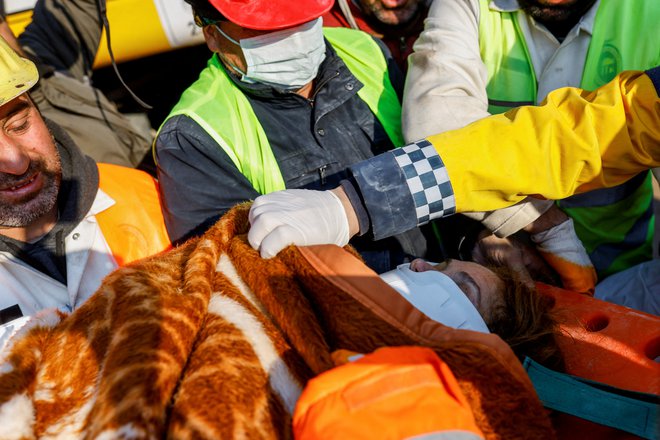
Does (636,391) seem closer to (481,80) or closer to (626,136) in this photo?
(626,136)

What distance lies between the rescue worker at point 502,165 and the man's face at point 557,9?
0.57 metres

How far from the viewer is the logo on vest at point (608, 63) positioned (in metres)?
2.05

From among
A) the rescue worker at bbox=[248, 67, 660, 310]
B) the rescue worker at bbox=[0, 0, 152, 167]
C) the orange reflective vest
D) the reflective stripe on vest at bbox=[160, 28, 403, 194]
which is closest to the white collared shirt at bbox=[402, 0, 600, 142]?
the reflective stripe on vest at bbox=[160, 28, 403, 194]

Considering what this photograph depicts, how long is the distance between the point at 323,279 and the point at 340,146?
1.09m

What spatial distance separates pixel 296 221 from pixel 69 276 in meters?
1.03

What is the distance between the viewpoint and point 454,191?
1.74m

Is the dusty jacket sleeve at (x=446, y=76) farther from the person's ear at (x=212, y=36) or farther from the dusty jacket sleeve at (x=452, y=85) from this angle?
the person's ear at (x=212, y=36)

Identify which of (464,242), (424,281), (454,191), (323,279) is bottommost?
(464,242)

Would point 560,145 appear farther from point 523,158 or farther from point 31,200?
point 31,200

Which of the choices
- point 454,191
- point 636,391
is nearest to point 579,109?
point 454,191

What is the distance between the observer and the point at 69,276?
210cm

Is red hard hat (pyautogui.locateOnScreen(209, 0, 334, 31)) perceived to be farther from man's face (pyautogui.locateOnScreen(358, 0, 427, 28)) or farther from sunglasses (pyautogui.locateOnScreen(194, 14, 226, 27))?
man's face (pyautogui.locateOnScreen(358, 0, 427, 28))

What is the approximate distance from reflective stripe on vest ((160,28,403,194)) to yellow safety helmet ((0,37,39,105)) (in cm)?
51

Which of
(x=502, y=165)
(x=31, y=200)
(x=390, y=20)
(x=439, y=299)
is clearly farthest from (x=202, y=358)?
(x=390, y=20)
